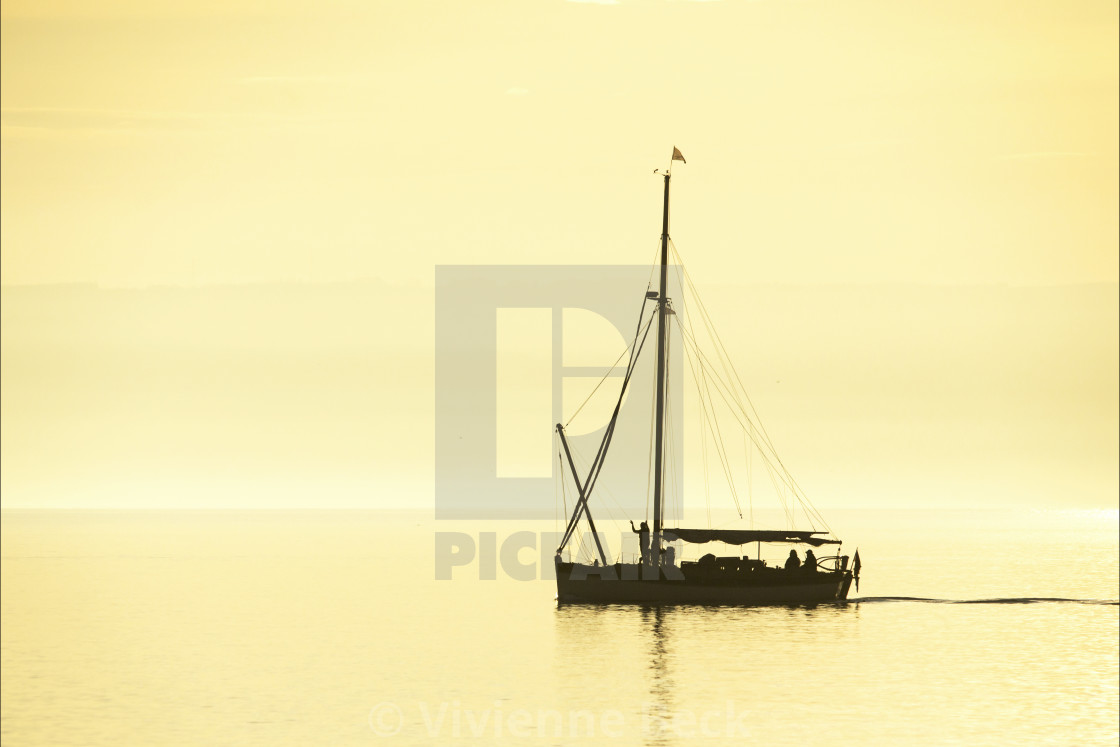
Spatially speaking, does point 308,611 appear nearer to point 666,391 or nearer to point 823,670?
point 666,391

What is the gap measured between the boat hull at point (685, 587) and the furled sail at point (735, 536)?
2.19 m

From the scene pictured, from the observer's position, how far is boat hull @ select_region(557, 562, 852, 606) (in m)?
87.0

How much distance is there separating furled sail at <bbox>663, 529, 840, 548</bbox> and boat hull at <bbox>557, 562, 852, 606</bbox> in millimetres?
2193

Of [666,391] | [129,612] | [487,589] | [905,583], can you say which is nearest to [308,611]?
[129,612]

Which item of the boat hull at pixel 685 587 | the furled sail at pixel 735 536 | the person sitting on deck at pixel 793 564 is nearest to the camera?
the furled sail at pixel 735 536

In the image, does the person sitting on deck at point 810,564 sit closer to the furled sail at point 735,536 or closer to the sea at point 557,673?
the furled sail at point 735,536

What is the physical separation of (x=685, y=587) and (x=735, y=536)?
4.41 meters

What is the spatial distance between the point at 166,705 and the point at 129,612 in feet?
185

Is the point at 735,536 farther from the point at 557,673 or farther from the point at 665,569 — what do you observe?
the point at 557,673

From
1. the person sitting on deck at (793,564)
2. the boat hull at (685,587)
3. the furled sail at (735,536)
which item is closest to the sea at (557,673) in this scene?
the boat hull at (685,587)

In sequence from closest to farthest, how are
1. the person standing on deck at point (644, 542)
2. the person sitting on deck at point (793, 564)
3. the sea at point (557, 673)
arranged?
the sea at point (557, 673) → the person standing on deck at point (644, 542) → the person sitting on deck at point (793, 564)

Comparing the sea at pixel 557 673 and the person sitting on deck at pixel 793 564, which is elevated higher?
the person sitting on deck at pixel 793 564

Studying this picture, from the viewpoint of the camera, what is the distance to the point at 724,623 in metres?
90.2

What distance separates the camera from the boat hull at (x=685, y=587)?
285ft
